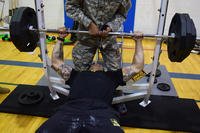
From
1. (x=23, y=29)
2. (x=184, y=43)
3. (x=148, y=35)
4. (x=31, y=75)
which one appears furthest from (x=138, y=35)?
(x=31, y=75)

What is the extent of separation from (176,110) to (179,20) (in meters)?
0.92

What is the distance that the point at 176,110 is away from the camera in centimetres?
247

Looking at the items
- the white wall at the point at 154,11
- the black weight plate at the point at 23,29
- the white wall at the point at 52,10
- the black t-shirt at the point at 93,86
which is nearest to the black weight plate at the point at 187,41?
the black t-shirt at the point at 93,86

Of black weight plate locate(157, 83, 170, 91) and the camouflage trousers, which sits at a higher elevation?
the camouflage trousers

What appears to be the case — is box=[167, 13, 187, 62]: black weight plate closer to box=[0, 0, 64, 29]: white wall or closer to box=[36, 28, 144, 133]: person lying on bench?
box=[36, 28, 144, 133]: person lying on bench

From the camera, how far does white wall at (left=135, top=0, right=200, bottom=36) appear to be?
14.6 ft

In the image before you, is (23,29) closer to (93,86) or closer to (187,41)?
(93,86)

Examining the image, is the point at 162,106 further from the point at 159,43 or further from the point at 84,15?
the point at 84,15

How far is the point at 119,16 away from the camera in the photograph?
2.51m

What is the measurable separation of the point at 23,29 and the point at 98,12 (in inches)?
28.9

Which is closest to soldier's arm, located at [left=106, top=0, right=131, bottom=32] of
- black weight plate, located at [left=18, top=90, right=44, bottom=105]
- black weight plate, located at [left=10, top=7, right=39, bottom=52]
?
black weight plate, located at [left=10, top=7, right=39, bottom=52]

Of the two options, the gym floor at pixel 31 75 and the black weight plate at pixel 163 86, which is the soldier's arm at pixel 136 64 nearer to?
the gym floor at pixel 31 75

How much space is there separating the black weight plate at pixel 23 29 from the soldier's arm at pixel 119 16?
28.2 inches

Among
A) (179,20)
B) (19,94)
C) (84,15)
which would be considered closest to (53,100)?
(19,94)
